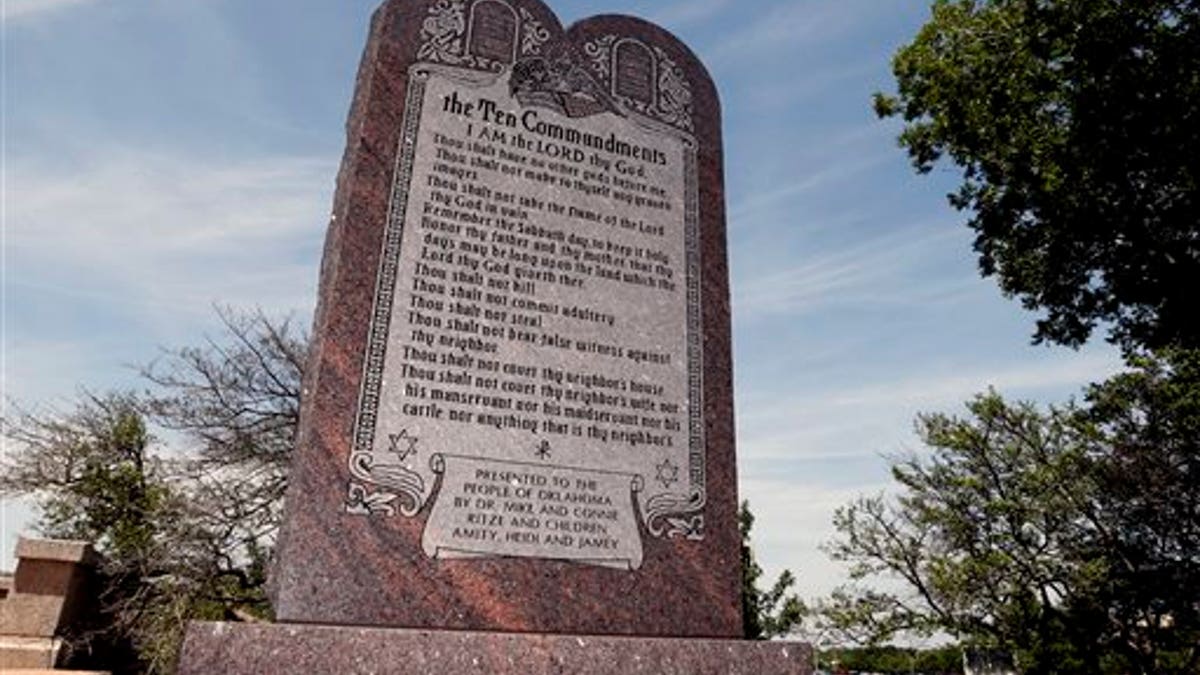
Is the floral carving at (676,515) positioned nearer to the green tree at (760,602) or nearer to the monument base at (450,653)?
the monument base at (450,653)

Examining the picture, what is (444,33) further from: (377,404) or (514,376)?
(377,404)

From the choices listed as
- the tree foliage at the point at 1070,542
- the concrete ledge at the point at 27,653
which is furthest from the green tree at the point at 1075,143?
the concrete ledge at the point at 27,653

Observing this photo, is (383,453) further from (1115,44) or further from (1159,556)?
(1159,556)

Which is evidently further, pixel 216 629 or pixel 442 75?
pixel 442 75

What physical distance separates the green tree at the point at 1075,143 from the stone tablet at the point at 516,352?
9.68 m

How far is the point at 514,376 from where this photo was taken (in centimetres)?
413

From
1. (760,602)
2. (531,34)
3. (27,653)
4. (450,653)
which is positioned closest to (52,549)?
(27,653)

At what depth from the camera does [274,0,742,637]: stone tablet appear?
365 cm

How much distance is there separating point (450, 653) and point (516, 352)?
5.02 ft

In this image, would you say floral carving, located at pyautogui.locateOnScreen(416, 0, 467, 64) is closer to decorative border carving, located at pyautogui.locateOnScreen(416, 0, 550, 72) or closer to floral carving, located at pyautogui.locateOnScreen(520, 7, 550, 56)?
decorative border carving, located at pyautogui.locateOnScreen(416, 0, 550, 72)

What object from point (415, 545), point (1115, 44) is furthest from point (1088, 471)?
point (415, 545)

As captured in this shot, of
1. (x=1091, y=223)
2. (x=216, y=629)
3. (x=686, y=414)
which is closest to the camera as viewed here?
(x=216, y=629)

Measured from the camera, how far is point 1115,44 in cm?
1150

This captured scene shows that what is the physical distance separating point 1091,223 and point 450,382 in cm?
1276
